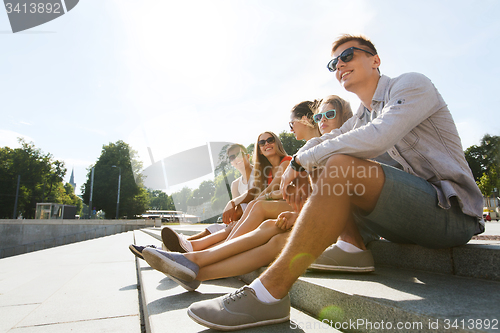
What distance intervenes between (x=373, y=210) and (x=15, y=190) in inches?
1733

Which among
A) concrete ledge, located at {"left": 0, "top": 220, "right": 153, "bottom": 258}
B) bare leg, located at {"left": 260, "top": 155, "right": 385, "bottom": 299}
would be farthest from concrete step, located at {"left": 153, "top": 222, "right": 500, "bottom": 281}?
concrete ledge, located at {"left": 0, "top": 220, "right": 153, "bottom": 258}

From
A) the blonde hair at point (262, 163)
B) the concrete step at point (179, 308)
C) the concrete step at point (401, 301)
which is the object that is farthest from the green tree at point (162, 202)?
the concrete step at point (401, 301)

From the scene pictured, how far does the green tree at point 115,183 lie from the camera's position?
3784 cm

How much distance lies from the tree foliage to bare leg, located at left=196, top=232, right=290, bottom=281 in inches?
1688

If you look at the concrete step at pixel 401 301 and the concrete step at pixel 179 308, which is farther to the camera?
the concrete step at pixel 179 308

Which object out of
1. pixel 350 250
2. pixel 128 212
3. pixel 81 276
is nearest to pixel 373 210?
pixel 350 250

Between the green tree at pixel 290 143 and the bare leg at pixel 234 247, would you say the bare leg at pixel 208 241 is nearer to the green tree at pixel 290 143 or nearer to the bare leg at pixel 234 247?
the bare leg at pixel 234 247

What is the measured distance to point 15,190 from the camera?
114ft

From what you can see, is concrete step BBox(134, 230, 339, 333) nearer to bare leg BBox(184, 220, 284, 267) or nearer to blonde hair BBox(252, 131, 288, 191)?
bare leg BBox(184, 220, 284, 267)

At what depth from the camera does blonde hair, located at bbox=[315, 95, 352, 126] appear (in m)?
2.96

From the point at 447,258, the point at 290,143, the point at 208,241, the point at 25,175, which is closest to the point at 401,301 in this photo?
the point at 447,258

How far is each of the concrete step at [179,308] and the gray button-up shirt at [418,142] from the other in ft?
2.73

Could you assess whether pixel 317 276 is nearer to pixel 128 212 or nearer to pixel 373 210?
pixel 373 210

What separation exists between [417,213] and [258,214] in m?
1.28
